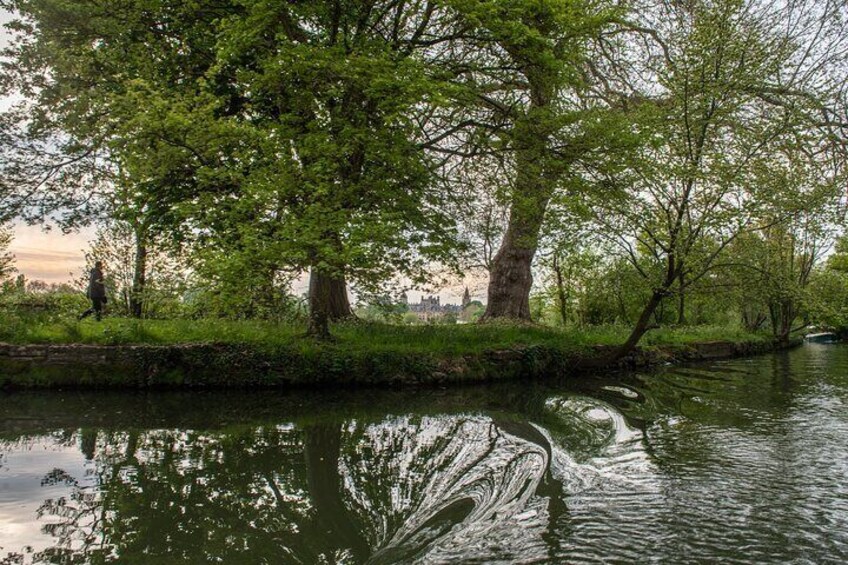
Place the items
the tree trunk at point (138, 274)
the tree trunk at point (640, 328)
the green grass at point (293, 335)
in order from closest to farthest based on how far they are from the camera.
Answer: the green grass at point (293, 335) < the tree trunk at point (640, 328) < the tree trunk at point (138, 274)

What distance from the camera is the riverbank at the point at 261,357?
27.6 ft

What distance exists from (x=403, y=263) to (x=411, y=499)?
5.81 m

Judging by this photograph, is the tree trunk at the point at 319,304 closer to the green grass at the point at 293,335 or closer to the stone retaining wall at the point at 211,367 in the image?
the green grass at the point at 293,335

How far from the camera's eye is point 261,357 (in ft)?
29.4

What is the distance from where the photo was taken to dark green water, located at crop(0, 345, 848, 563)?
325 centimetres

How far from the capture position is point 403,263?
9.49 meters

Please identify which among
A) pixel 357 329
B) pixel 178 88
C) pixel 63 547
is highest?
pixel 178 88

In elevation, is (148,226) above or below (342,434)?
above

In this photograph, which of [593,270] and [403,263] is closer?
[403,263]

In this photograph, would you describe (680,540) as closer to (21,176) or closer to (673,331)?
(21,176)

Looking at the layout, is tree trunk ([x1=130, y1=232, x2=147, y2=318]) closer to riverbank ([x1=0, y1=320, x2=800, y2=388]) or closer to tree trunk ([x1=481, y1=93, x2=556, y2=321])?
riverbank ([x1=0, y1=320, x2=800, y2=388])

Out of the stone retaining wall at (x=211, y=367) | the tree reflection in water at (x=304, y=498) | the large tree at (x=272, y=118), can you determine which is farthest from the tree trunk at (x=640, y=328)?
the tree reflection in water at (x=304, y=498)

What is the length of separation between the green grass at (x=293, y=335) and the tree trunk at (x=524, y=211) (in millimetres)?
1378

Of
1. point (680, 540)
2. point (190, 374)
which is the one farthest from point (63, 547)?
point (190, 374)
